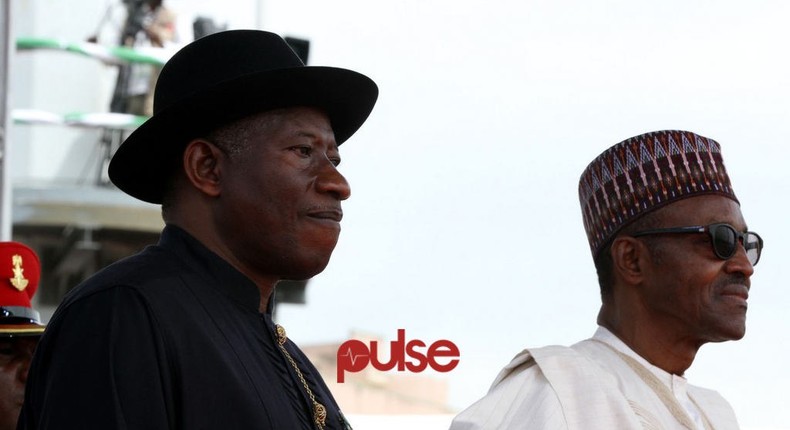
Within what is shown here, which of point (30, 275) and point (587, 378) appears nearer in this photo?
point (587, 378)

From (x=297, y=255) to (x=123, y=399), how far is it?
391 millimetres

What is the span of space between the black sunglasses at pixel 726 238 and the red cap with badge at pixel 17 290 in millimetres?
1442

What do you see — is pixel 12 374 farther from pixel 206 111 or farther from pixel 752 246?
pixel 752 246

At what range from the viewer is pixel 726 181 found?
2.93 meters

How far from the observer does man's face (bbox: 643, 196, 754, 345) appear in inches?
109

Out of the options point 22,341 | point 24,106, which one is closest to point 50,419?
point 22,341

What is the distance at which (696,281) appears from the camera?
9.11 feet

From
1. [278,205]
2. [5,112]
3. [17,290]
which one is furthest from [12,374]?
[5,112]

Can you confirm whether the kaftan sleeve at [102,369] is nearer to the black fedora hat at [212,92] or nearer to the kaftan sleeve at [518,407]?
the black fedora hat at [212,92]

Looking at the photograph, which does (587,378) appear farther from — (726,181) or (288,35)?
(288,35)

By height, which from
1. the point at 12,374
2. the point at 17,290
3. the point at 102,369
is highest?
the point at 102,369

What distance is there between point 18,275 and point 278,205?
1382mm

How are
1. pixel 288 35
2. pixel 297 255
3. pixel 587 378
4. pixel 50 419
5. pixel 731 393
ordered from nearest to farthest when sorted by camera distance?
pixel 50 419 → pixel 297 255 → pixel 587 378 → pixel 731 393 → pixel 288 35

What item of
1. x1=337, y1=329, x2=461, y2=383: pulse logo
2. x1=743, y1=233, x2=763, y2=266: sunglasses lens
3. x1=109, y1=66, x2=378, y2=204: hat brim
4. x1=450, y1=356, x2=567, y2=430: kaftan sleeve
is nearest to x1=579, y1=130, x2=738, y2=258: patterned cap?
x1=743, y1=233, x2=763, y2=266: sunglasses lens
